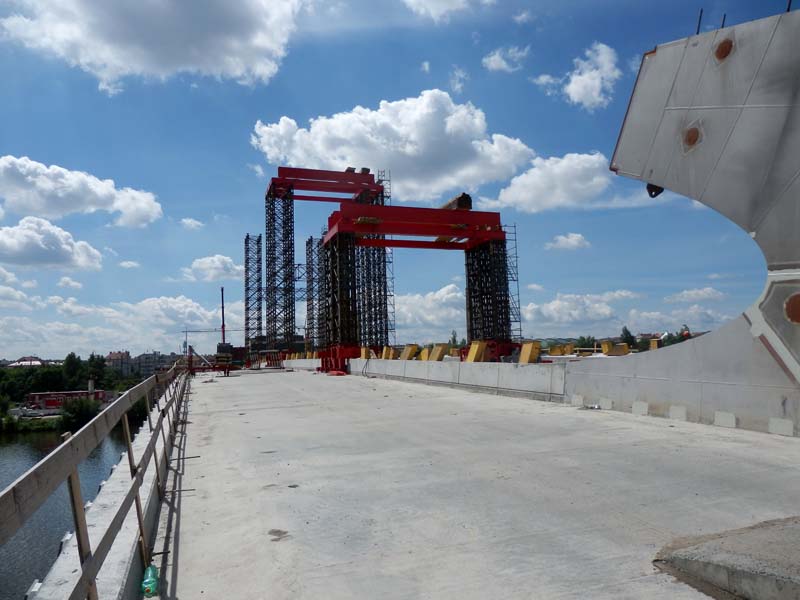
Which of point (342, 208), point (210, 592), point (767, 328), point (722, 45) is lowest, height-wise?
point (210, 592)

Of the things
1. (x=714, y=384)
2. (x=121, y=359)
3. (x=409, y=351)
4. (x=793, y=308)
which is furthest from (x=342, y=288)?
(x=121, y=359)

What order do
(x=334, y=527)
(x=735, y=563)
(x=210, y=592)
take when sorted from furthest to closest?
1. (x=334, y=527)
2. (x=210, y=592)
3. (x=735, y=563)

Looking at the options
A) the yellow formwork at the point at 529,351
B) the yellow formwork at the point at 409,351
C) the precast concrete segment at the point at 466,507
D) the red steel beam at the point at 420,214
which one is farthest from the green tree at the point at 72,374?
the precast concrete segment at the point at 466,507

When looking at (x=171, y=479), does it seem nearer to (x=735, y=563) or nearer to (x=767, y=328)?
(x=735, y=563)

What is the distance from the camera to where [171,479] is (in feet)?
23.5

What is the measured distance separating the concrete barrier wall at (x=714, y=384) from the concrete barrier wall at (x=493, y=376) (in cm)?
249

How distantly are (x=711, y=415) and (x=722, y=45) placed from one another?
603 centimetres

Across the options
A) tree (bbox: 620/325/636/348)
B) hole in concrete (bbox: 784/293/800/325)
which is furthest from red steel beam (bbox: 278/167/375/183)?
hole in concrete (bbox: 784/293/800/325)

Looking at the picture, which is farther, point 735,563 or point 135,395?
point 135,395

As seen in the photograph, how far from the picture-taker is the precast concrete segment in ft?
12.8

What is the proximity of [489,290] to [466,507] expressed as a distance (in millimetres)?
39418

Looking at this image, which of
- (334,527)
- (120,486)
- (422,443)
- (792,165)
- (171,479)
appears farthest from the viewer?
(422,443)

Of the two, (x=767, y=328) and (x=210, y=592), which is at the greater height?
(x=767, y=328)

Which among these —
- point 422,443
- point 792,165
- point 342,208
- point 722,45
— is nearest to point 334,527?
point 422,443
